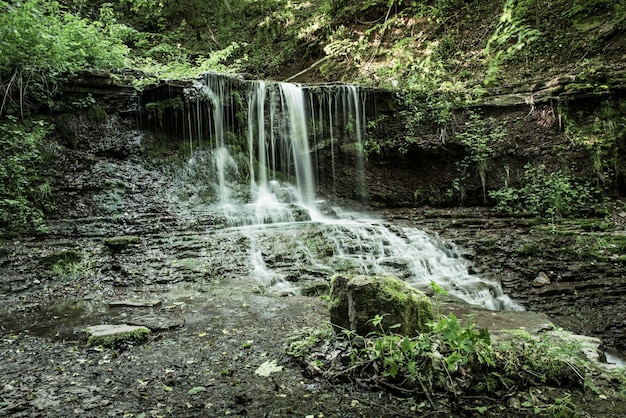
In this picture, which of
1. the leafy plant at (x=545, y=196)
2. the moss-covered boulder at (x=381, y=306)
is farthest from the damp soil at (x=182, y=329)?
the leafy plant at (x=545, y=196)

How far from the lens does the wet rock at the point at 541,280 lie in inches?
226

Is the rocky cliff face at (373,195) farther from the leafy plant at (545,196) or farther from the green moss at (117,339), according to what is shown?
the green moss at (117,339)

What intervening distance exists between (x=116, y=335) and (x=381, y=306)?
8.05 ft

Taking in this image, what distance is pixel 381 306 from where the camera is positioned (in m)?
2.75

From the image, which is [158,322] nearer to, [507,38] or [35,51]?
[35,51]

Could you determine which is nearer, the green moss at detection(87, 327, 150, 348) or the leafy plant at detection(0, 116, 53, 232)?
the green moss at detection(87, 327, 150, 348)

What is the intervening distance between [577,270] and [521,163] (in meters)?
4.57

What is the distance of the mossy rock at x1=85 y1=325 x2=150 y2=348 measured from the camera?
344 cm

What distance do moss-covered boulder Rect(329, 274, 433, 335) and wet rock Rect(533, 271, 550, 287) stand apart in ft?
12.1

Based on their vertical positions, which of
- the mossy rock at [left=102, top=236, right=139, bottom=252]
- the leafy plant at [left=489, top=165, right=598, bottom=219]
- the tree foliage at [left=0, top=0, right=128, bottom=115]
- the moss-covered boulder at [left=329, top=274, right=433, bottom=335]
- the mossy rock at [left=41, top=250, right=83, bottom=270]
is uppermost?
the tree foliage at [left=0, top=0, right=128, bottom=115]

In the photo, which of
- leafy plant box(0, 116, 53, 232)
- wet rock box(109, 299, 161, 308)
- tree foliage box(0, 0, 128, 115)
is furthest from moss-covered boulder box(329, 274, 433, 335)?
tree foliage box(0, 0, 128, 115)

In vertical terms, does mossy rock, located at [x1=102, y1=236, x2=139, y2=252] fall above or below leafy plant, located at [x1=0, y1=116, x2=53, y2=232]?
below

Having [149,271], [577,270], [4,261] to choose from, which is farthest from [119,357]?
[577,270]

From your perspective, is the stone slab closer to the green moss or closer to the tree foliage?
the green moss
